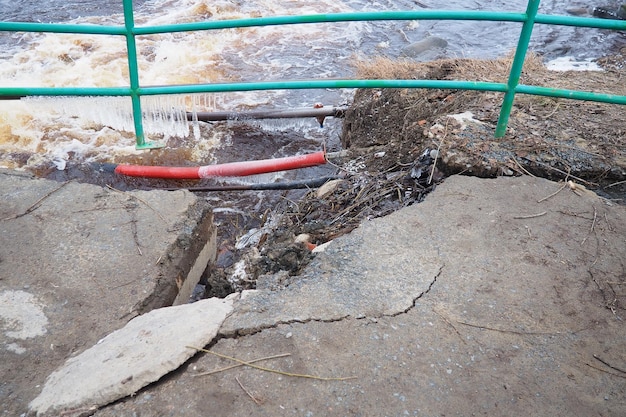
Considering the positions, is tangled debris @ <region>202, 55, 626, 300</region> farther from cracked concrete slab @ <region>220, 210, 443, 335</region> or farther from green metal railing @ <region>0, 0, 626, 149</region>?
green metal railing @ <region>0, 0, 626, 149</region>

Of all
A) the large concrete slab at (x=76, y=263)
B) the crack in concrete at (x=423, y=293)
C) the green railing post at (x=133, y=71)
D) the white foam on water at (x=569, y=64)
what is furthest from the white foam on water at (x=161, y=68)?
the white foam on water at (x=569, y=64)

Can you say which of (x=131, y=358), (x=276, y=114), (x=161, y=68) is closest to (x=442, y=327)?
(x=131, y=358)

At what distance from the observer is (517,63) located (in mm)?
3088

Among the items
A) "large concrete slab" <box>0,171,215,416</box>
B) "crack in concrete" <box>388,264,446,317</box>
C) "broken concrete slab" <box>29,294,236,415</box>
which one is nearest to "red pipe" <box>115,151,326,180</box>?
"large concrete slab" <box>0,171,215,416</box>

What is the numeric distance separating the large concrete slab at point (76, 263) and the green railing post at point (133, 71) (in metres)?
0.76

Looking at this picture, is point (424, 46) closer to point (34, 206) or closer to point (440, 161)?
point (440, 161)

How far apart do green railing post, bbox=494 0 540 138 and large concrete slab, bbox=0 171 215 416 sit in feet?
6.11

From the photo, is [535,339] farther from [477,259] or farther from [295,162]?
[295,162]

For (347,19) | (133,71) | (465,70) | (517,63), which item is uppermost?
(347,19)

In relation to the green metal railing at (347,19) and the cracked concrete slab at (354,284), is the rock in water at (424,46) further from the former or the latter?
the cracked concrete slab at (354,284)

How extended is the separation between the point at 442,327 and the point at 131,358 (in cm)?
116

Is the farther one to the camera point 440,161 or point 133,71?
point 133,71

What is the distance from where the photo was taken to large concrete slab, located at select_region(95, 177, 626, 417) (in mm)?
1755

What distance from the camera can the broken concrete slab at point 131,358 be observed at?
1.76m
